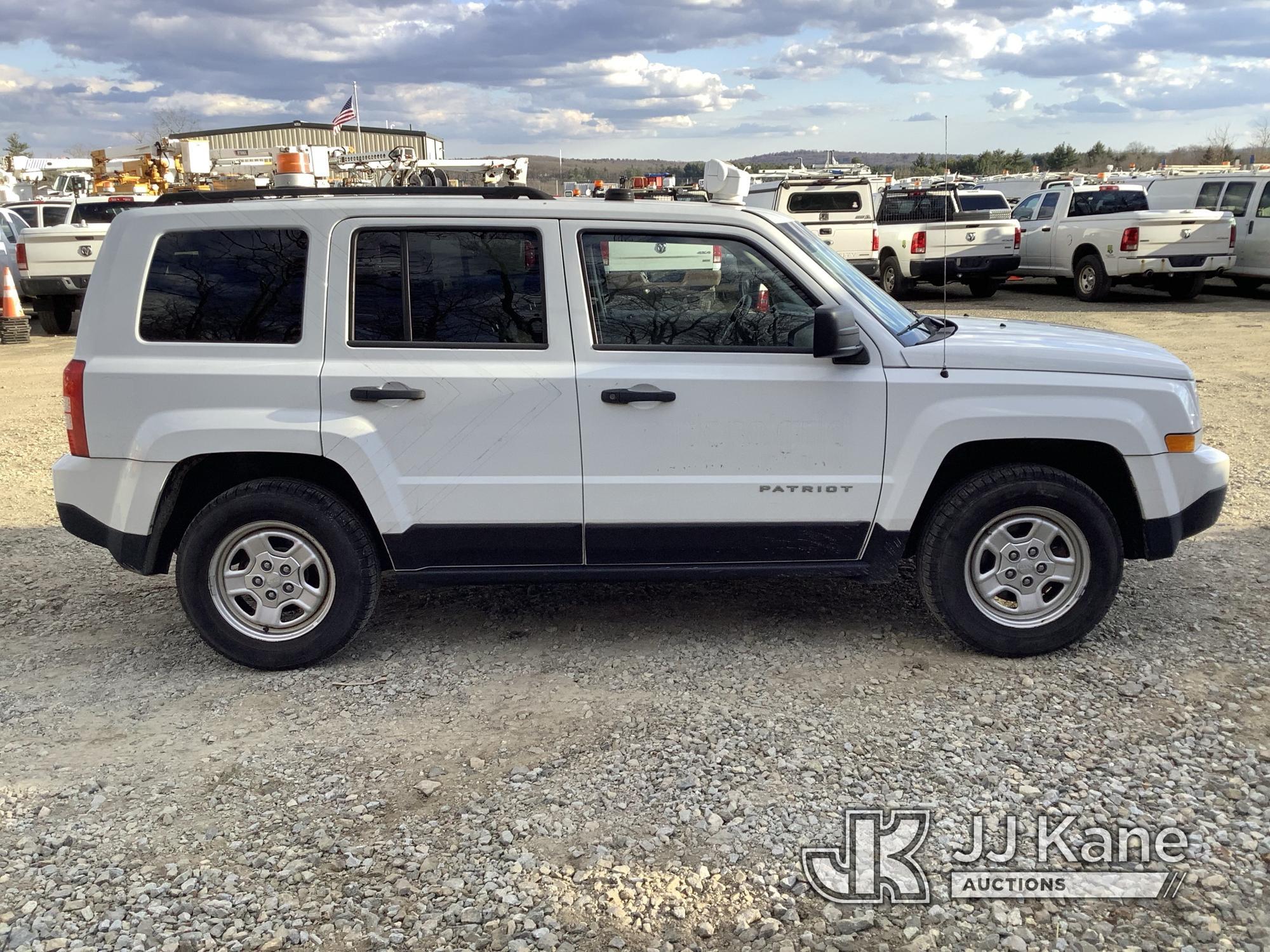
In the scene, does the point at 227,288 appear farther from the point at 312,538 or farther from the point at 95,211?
the point at 95,211

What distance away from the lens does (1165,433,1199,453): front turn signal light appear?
4.49 metres

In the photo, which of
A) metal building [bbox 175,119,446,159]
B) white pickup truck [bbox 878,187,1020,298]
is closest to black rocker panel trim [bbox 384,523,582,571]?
white pickup truck [bbox 878,187,1020,298]

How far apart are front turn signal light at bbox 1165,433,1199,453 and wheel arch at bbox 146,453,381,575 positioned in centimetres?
326

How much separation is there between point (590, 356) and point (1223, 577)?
347cm

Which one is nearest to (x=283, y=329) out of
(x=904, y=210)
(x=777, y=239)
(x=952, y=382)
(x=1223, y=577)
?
(x=777, y=239)

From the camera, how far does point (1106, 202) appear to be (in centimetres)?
1839

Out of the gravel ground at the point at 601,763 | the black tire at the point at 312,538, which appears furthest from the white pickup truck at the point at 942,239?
the black tire at the point at 312,538

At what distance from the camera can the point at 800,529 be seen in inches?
177

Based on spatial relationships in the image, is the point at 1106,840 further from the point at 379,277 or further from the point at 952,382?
the point at 379,277

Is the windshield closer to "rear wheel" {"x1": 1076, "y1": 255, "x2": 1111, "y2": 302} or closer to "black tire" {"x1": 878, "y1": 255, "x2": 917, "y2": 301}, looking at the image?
"rear wheel" {"x1": 1076, "y1": 255, "x2": 1111, "y2": 302}

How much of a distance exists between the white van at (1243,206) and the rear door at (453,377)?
1606 centimetres

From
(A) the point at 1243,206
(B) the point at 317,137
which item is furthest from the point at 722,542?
(B) the point at 317,137

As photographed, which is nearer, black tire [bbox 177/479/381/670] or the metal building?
black tire [bbox 177/479/381/670]

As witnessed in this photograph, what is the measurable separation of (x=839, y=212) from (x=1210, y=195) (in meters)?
6.33
